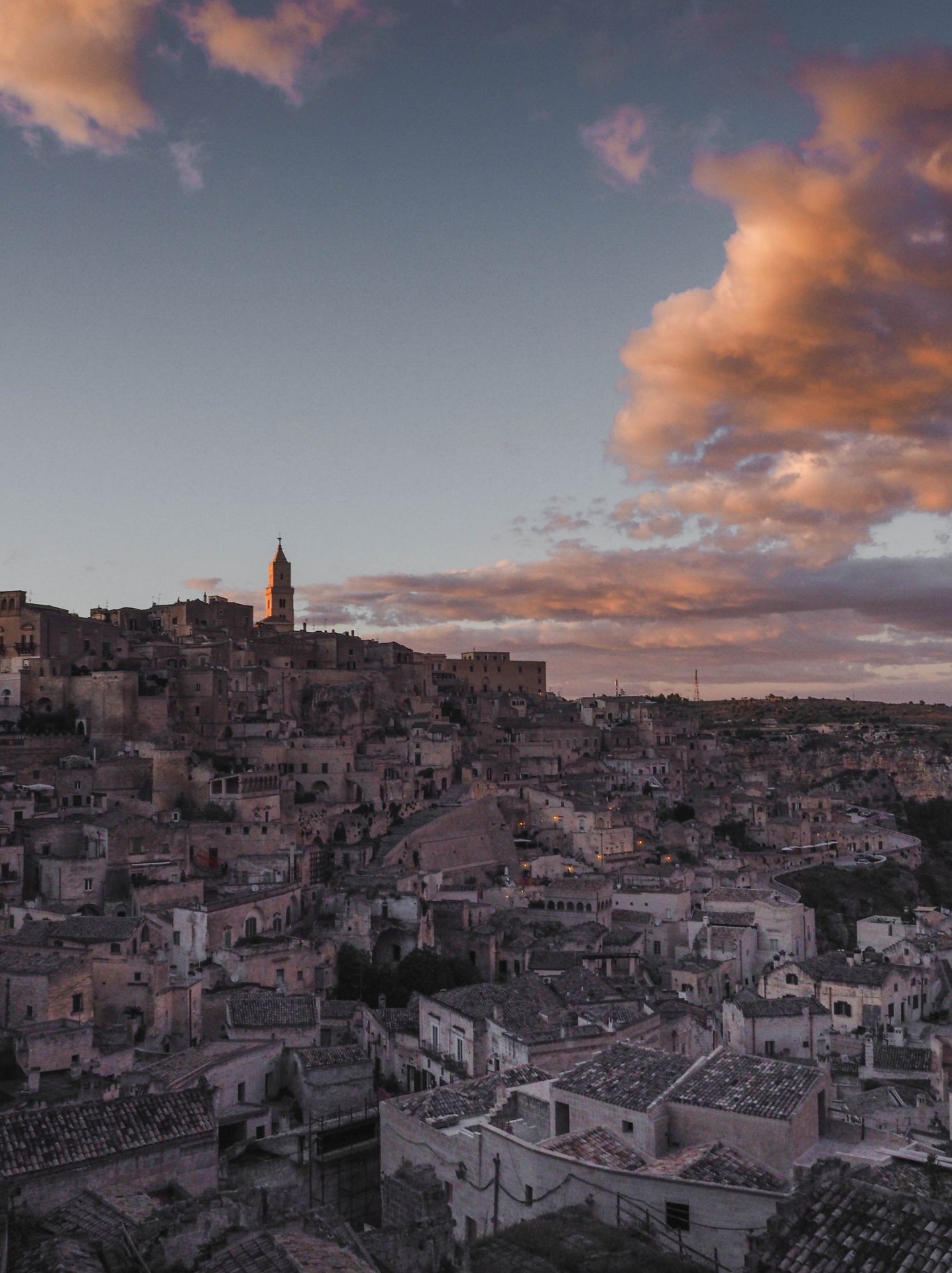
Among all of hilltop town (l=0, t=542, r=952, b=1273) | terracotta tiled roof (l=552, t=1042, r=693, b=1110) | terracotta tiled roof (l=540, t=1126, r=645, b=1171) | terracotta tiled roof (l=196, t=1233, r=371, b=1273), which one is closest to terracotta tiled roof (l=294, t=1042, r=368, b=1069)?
hilltop town (l=0, t=542, r=952, b=1273)

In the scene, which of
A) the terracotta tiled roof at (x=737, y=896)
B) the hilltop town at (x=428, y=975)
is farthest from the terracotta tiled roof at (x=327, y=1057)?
the terracotta tiled roof at (x=737, y=896)

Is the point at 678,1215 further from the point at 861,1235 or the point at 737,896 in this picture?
the point at 737,896

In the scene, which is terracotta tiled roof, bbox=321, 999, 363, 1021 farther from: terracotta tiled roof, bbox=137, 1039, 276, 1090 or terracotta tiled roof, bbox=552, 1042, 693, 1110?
terracotta tiled roof, bbox=552, 1042, 693, 1110

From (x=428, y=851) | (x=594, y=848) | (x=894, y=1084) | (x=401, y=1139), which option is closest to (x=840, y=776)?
(x=594, y=848)

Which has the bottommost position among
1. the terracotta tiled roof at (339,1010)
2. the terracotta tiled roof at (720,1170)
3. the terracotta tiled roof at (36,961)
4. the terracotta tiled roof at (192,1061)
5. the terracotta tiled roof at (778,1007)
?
the terracotta tiled roof at (778,1007)

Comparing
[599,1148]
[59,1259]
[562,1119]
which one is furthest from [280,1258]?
[562,1119]

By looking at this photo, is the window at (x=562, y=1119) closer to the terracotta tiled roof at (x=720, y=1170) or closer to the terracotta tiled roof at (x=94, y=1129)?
the terracotta tiled roof at (x=720, y=1170)
